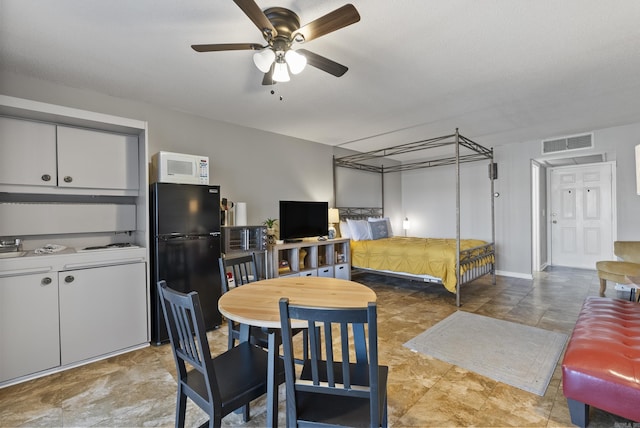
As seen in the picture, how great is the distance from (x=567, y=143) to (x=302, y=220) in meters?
4.64

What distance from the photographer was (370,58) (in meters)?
2.47

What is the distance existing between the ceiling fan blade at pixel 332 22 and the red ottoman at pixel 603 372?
2302 mm

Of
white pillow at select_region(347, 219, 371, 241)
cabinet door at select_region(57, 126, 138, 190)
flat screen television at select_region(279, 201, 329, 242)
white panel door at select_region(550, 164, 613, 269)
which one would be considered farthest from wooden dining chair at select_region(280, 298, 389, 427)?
white panel door at select_region(550, 164, 613, 269)

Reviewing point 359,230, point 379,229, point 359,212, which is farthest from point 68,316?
point 359,212

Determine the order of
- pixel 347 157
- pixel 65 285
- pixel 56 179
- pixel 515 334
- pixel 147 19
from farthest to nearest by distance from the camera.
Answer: pixel 347 157, pixel 515 334, pixel 56 179, pixel 65 285, pixel 147 19

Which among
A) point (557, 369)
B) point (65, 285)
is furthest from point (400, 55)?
point (65, 285)

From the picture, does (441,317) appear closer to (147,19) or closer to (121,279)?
(121,279)

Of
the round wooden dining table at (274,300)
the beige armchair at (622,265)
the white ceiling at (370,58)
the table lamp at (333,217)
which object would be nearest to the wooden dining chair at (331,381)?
the round wooden dining table at (274,300)

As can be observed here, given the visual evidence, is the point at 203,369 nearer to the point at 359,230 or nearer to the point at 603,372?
the point at 603,372

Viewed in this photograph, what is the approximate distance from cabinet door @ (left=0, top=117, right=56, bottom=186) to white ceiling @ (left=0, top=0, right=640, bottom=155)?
537 millimetres

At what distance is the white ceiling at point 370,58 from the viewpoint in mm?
1888

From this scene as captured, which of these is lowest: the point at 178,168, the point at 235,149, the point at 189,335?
the point at 189,335

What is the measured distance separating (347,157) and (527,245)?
365 centimetres

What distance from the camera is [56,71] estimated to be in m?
2.61
